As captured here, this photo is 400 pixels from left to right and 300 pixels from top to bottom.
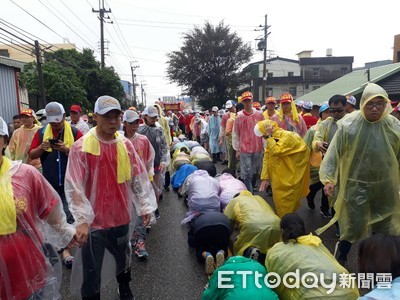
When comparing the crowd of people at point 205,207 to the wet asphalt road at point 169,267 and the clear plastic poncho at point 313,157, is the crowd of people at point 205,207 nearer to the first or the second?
the clear plastic poncho at point 313,157

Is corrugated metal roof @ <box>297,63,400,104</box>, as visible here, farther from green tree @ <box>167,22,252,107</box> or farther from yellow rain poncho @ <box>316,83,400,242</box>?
green tree @ <box>167,22,252,107</box>

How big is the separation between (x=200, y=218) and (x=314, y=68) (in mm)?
39364

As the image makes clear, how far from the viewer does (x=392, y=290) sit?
162cm

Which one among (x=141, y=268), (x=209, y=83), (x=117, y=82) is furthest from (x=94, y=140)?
(x=209, y=83)

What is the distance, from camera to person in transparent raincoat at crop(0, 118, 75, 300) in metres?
1.76

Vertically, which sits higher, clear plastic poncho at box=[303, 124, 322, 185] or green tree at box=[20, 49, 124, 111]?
green tree at box=[20, 49, 124, 111]

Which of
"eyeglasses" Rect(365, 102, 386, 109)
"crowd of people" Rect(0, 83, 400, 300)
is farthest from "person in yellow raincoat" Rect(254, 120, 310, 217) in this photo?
"eyeglasses" Rect(365, 102, 386, 109)

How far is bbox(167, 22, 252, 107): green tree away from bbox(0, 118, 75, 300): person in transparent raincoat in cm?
3054

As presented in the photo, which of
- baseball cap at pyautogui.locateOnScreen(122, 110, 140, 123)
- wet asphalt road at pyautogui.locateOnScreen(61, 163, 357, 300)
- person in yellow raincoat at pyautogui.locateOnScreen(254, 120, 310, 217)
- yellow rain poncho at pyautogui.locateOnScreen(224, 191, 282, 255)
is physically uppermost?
baseball cap at pyautogui.locateOnScreen(122, 110, 140, 123)

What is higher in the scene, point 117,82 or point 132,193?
point 117,82

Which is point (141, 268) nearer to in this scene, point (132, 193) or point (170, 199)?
point (132, 193)

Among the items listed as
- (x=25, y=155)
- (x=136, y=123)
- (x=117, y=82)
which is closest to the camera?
(x=136, y=123)

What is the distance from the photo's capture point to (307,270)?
224cm
